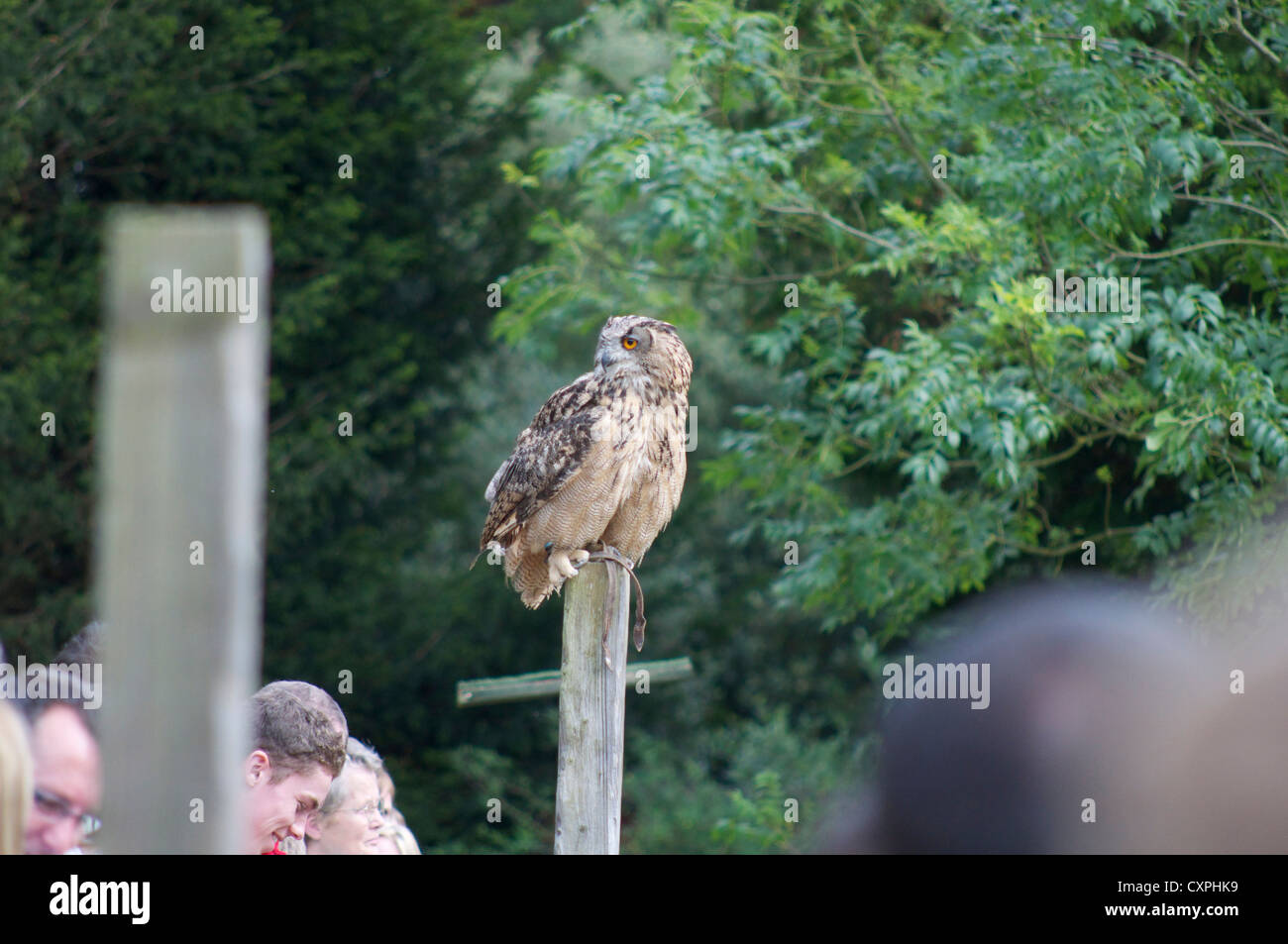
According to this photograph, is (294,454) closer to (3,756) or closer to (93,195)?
(93,195)

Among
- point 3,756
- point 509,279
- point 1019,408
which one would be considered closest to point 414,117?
point 509,279

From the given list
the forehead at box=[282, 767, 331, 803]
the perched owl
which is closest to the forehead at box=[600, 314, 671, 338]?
the perched owl

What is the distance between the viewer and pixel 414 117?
1090cm

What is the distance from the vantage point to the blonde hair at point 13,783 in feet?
4.78

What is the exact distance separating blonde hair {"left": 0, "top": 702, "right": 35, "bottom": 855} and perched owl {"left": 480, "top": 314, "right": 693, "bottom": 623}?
8.56 ft

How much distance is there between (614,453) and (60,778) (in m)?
2.10

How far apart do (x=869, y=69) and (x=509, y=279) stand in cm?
250

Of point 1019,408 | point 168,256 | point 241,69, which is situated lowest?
point 168,256

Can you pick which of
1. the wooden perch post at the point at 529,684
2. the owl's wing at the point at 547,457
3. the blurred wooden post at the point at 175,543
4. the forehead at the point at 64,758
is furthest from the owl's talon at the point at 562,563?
the blurred wooden post at the point at 175,543

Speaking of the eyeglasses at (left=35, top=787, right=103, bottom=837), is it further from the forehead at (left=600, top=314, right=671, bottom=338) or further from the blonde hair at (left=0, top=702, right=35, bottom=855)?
the forehead at (left=600, top=314, right=671, bottom=338)

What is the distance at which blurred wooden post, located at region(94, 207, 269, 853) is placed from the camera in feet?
3.88

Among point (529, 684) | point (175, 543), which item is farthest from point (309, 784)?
point (175, 543)

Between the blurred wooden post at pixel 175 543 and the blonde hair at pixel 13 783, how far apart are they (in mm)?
323

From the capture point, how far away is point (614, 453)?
4121 mm
